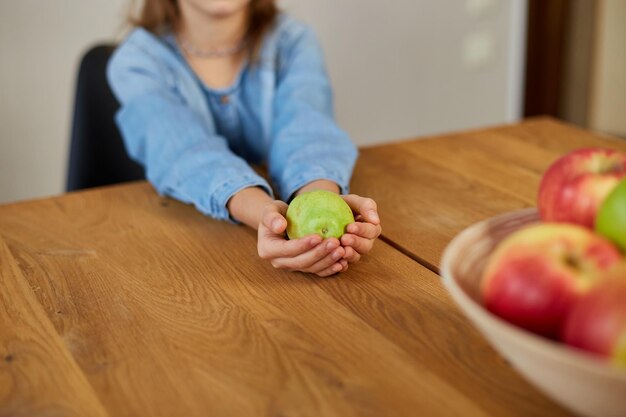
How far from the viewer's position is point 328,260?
1.01m

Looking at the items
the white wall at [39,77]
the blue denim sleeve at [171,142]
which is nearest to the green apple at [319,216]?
the blue denim sleeve at [171,142]

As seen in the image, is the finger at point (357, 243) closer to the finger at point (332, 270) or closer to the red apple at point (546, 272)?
the finger at point (332, 270)

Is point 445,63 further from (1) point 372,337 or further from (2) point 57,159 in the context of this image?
(1) point 372,337

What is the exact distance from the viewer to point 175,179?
1342mm

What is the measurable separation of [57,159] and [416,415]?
2035 mm

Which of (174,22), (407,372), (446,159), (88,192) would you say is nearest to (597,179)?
(407,372)

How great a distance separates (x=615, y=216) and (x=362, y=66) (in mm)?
2241

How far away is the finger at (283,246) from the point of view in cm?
99

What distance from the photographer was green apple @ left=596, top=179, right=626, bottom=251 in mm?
664

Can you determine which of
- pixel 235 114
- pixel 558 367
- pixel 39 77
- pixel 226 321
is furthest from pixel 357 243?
Answer: pixel 39 77

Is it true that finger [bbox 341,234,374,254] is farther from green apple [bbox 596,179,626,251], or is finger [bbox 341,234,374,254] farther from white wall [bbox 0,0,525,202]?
white wall [bbox 0,0,525,202]

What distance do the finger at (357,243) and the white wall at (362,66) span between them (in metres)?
1.65

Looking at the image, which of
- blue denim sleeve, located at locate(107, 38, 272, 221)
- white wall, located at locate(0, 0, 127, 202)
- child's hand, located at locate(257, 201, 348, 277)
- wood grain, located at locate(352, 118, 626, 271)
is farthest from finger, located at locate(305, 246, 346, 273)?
white wall, located at locate(0, 0, 127, 202)

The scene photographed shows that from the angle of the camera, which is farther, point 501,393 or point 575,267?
point 501,393
